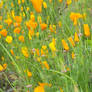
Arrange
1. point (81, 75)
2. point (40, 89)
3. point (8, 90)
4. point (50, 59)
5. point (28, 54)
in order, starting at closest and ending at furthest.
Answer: point (40, 89), point (81, 75), point (50, 59), point (28, 54), point (8, 90)

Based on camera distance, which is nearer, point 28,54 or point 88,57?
point 88,57

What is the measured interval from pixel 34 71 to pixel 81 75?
0.40 metres

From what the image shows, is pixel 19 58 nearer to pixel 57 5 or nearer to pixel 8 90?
pixel 8 90

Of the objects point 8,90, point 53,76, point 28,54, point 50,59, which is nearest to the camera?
point 53,76

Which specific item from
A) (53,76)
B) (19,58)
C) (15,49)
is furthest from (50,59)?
(15,49)

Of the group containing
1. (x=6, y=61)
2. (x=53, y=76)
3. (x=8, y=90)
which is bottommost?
(x=8, y=90)

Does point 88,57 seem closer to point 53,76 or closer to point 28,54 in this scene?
point 53,76

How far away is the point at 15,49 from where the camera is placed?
1757 millimetres

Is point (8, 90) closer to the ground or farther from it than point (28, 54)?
closer to the ground

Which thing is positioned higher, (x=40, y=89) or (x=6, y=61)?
(x=40, y=89)

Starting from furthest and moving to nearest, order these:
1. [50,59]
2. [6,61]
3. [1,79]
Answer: [6,61] < [1,79] < [50,59]

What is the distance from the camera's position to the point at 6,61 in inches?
78.7

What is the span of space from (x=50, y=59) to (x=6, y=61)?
0.75 metres

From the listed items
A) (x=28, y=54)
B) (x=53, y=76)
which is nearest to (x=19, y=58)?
(x=28, y=54)
